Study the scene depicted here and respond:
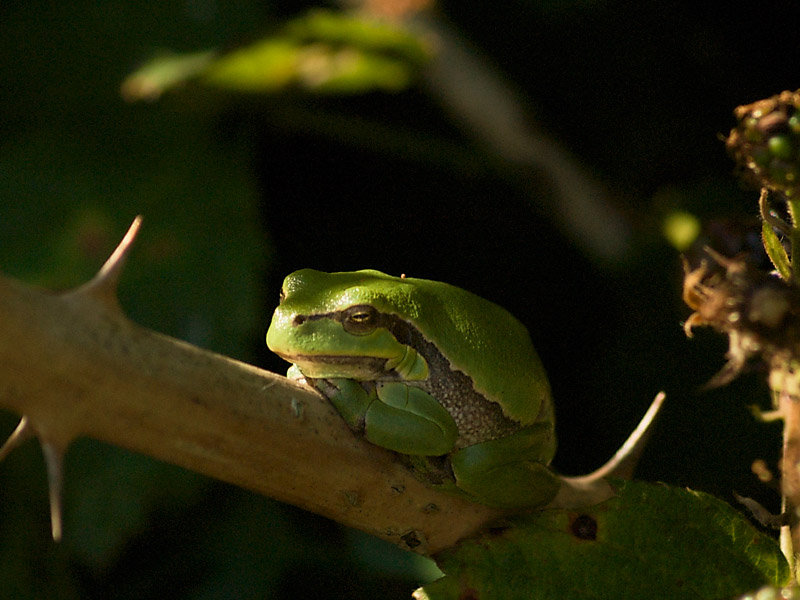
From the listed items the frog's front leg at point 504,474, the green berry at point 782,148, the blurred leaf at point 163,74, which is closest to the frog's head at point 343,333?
the frog's front leg at point 504,474

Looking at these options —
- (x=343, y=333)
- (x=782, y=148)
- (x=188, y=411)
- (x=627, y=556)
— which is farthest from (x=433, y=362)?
(x=782, y=148)

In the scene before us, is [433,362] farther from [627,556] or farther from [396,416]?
[627,556]

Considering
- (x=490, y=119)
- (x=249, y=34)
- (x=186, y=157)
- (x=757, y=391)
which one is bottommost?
(x=757, y=391)

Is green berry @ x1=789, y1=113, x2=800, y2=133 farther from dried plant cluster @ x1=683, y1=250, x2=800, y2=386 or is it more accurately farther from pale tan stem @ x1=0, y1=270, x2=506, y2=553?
pale tan stem @ x1=0, y1=270, x2=506, y2=553

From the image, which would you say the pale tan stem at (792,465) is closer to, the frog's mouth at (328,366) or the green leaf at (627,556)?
the green leaf at (627,556)

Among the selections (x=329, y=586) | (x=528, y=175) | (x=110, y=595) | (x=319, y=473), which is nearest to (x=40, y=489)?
(x=110, y=595)

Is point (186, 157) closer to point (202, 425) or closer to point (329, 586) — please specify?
point (329, 586)

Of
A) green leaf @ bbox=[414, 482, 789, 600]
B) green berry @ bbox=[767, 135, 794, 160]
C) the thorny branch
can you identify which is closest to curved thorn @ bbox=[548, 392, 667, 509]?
green leaf @ bbox=[414, 482, 789, 600]
